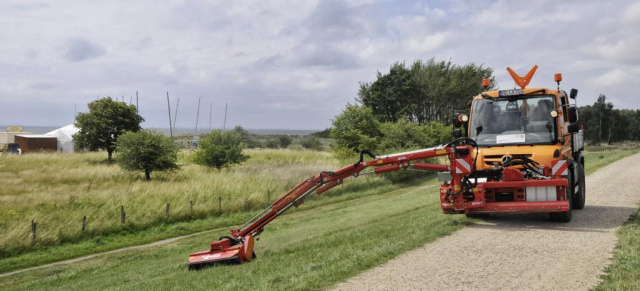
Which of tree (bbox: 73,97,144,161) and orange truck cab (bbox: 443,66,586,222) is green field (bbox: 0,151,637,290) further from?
tree (bbox: 73,97,144,161)

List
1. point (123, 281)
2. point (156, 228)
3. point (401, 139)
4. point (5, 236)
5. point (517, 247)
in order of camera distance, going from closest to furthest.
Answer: point (517, 247), point (123, 281), point (5, 236), point (156, 228), point (401, 139)

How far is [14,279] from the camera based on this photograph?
1311 cm

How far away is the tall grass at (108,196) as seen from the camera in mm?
17266

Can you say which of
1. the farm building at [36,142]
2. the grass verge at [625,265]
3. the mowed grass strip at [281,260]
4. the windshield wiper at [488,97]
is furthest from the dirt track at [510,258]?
the farm building at [36,142]

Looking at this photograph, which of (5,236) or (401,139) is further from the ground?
(401,139)

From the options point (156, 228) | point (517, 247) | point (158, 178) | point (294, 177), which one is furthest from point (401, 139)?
point (517, 247)

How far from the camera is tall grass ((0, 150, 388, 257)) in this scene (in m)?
17.3

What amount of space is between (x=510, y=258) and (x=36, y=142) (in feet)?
204

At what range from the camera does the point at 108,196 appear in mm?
21625

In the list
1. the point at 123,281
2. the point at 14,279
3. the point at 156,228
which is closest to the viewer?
the point at 123,281

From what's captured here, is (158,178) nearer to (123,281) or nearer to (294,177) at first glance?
(294,177)

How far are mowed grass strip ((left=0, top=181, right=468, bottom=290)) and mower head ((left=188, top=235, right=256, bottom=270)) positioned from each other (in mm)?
311

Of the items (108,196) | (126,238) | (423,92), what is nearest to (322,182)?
(126,238)

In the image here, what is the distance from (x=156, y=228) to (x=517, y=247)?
15.2 m
